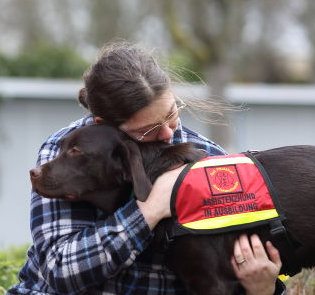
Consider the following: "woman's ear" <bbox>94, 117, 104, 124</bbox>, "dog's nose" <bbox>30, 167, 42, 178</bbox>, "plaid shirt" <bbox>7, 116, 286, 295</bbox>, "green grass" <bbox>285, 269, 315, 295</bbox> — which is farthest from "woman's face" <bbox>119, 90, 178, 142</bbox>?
"green grass" <bbox>285, 269, 315, 295</bbox>

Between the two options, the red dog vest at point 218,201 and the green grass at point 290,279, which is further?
the green grass at point 290,279

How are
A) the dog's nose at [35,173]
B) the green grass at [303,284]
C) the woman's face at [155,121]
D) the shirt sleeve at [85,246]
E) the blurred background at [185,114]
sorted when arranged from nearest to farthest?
the shirt sleeve at [85,246] → the dog's nose at [35,173] → the woman's face at [155,121] → the green grass at [303,284] → the blurred background at [185,114]

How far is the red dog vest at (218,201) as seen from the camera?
3.07 metres

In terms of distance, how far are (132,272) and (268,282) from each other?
2.06ft

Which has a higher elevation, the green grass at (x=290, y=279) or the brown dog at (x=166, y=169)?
the brown dog at (x=166, y=169)

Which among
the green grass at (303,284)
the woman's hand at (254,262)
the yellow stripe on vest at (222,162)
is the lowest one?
the green grass at (303,284)

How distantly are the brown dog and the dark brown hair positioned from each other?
10cm

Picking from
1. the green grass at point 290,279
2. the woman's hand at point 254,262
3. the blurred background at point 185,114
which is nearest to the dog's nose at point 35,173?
the woman's hand at point 254,262

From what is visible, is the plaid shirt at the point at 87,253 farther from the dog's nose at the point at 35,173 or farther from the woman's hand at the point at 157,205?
the dog's nose at the point at 35,173

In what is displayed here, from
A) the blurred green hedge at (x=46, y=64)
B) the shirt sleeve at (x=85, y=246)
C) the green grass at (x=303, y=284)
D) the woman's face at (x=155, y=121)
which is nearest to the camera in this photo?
the shirt sleeve at (x=85, y=246)

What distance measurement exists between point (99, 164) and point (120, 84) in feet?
1.28

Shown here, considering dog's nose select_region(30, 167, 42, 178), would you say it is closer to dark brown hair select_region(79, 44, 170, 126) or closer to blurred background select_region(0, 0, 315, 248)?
dark brown hair select_region(79, 44, 170, 126)

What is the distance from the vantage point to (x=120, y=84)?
130 inches

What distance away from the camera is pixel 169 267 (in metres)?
3.25
